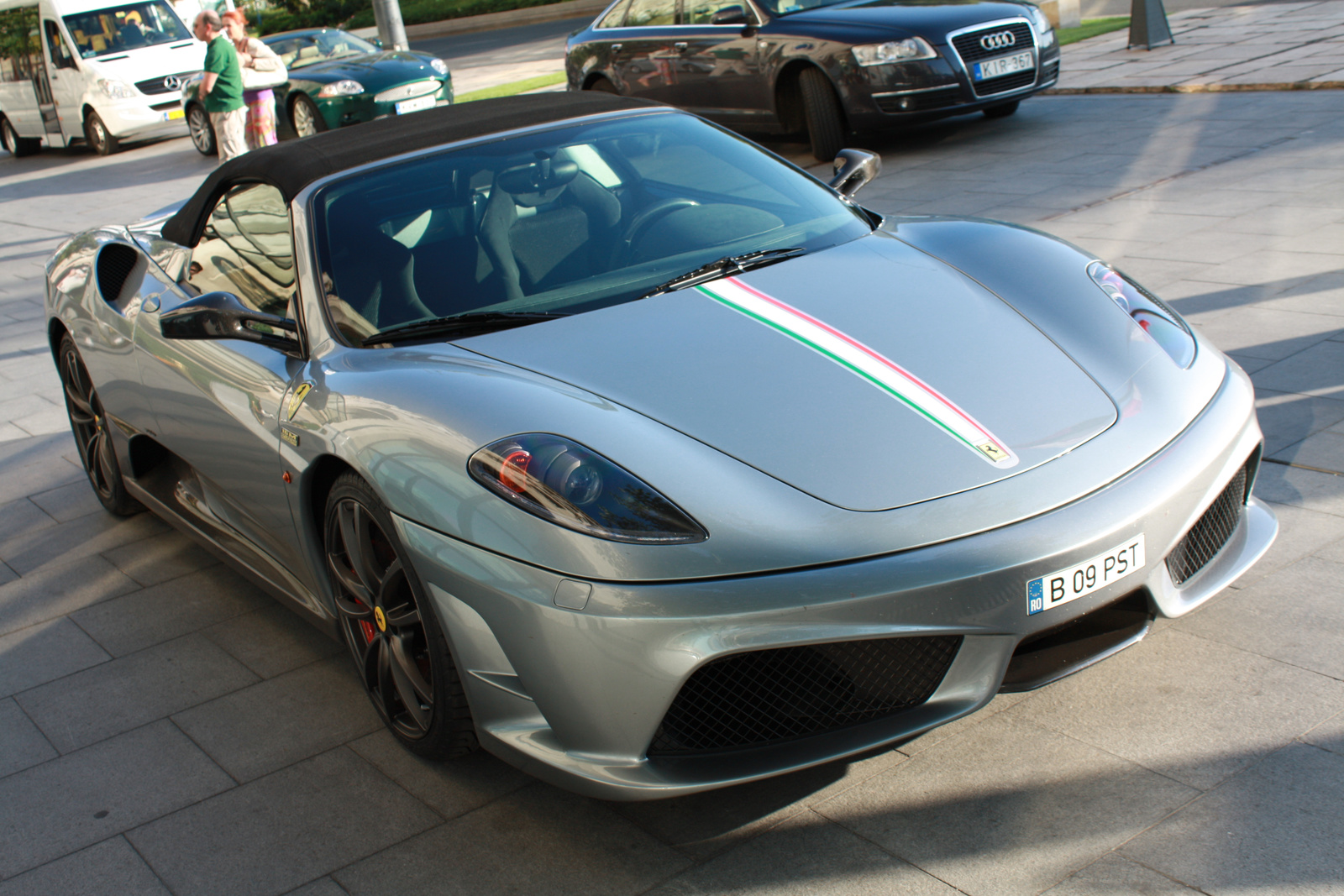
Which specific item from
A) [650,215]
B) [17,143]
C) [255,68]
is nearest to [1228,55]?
[255,68]

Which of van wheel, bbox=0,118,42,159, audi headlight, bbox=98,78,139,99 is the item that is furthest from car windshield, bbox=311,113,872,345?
van wheel, bbox=0,118,42,159

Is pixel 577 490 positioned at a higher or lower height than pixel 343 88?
lower

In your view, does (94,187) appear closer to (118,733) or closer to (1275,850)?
(118,733)

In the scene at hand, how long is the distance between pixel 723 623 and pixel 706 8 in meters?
9.14

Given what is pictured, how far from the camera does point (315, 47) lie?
15.7m

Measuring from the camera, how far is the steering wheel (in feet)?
11.0

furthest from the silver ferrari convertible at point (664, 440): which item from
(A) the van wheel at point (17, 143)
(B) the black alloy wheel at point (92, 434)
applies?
(A) the van wheel at point (17, 143)

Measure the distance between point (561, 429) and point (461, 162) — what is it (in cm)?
127

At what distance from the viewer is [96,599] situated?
4012 mm

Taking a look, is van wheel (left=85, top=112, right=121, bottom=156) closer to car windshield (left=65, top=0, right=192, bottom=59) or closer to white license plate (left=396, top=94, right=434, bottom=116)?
car windshield (left=65, top=0, right=192, bottom=59)

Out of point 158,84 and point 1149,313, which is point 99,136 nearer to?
point 158,84

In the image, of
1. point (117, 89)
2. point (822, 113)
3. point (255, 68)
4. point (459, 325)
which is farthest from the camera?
point (117, 89)

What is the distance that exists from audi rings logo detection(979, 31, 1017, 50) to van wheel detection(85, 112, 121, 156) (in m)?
12.6

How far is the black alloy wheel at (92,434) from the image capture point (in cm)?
453
